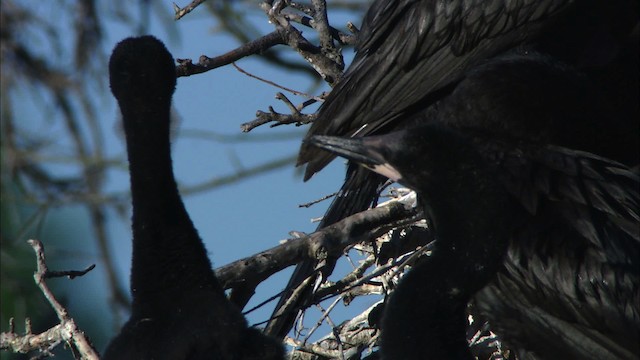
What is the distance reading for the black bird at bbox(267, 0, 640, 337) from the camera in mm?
4652

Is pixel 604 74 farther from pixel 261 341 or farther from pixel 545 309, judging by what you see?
pixel 261 341

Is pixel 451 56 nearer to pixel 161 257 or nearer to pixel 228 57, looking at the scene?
pixel 228 57

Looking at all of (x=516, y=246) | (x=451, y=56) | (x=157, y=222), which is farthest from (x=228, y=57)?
(x=516, y=246)

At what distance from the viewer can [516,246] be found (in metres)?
3.86

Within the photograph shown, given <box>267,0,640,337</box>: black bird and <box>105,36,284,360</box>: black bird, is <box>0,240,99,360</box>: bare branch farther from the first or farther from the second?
<box>267,0,640,337</box>: black bird

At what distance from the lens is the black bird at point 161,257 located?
3.67m

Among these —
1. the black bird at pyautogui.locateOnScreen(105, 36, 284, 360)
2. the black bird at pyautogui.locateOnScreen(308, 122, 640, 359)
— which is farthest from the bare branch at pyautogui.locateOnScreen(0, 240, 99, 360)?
the black bird at pyautogui.locateOnScreen(308, 122, 640, 359)

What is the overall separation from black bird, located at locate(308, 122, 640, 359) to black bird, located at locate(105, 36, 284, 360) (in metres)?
0.54

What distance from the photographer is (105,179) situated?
6480 millimetres

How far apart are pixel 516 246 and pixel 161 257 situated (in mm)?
1054

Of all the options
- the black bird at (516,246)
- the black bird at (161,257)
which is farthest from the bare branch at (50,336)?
the black bird at (516,246)

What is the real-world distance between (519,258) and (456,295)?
52cm

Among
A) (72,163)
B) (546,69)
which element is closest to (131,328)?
(546,69)

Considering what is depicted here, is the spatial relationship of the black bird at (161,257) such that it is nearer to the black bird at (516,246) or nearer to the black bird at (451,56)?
the black bird at (516,246)
